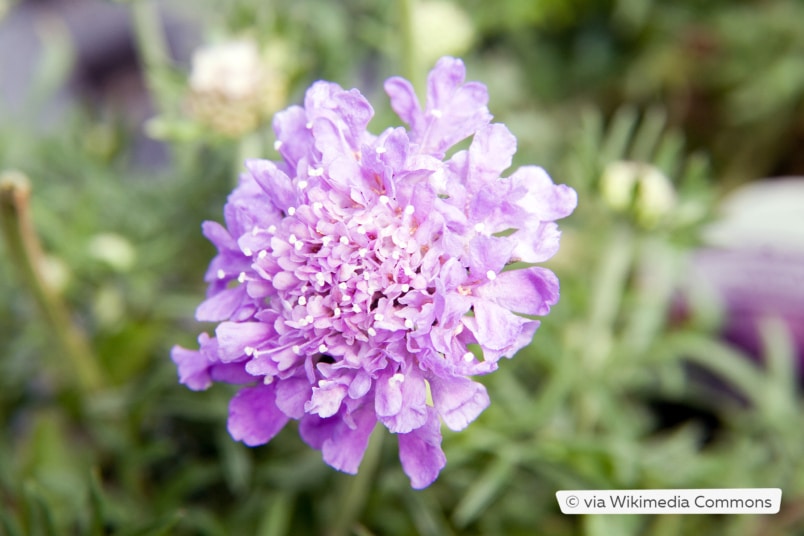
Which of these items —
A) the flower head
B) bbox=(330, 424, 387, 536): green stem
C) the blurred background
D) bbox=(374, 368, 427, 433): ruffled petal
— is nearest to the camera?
bbox=(374, 368, 427, 433): ruffled petal

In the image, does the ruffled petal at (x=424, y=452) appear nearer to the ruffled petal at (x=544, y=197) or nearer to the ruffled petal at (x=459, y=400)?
the ruffled petal at (x=459, y=400)

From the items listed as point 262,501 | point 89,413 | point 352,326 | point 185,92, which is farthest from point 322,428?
point 185,92

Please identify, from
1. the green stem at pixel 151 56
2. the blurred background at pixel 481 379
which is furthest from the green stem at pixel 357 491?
the green stem at pixel 151 56

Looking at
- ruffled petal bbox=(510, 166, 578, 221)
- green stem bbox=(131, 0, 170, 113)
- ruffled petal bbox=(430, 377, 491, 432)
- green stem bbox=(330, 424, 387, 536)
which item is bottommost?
green stem bbox=(330, 424, 387, 536)

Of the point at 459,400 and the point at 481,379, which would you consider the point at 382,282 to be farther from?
the point at 481,379

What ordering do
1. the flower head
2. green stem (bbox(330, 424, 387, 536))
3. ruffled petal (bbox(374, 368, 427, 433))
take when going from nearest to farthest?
1. ruffled petal (bbox(374, 368, 427, 433))
2. green stem (bbox(330, 424, 387, 536))
3. the flower head

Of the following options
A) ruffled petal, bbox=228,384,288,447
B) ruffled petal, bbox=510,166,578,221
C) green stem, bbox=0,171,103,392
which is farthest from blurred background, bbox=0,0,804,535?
ruffled petal, bbox=510,166,578,221

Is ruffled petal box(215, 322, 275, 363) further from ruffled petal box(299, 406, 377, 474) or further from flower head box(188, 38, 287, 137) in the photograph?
flower head box(188, 38, 287, 137)
